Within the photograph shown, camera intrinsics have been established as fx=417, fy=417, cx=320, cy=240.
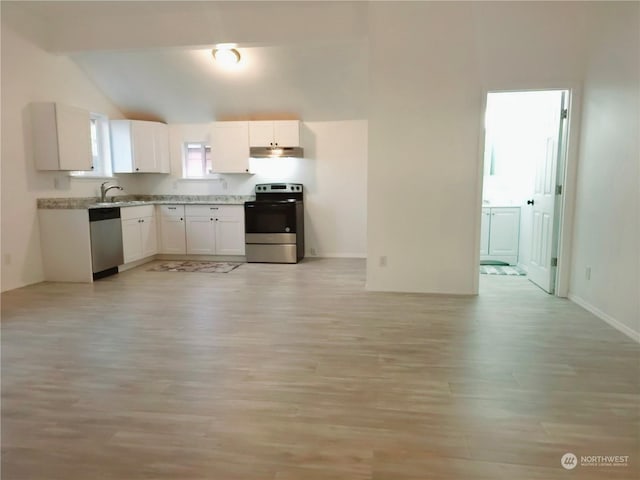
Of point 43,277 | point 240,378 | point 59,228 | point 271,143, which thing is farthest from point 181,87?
point 240,378

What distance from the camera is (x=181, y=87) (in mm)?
6055

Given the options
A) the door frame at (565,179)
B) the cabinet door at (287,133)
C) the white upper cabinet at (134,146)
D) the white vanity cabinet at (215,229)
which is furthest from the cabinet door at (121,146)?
the door frame at (565,179)

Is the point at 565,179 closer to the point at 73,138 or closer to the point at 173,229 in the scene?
the point at 173,229

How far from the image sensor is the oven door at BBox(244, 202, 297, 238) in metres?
6.17

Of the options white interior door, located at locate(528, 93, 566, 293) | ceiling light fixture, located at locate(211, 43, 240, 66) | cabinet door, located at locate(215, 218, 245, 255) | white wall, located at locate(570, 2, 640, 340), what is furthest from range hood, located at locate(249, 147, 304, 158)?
white wall, located at locate(570, 2, 640, 340)

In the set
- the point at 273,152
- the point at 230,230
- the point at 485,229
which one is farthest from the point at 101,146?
the point at 485,229

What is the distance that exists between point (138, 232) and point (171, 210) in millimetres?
709

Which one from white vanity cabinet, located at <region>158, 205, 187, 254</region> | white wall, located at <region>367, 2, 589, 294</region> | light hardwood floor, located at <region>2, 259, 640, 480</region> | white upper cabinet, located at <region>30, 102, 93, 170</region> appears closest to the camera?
light hardwood floor, located at <region>2, 259, 640, 480</region>

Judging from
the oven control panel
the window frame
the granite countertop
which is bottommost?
the granite countertop

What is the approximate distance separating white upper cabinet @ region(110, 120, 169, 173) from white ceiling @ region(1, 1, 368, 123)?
0.39 m

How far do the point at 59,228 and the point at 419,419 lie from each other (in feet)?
15.9

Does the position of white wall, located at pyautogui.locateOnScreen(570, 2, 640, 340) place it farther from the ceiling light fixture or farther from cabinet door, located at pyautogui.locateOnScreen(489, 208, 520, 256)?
the ceiling light fixture

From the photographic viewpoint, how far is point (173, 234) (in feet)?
21.5

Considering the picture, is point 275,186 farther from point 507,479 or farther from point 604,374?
point 507,479
